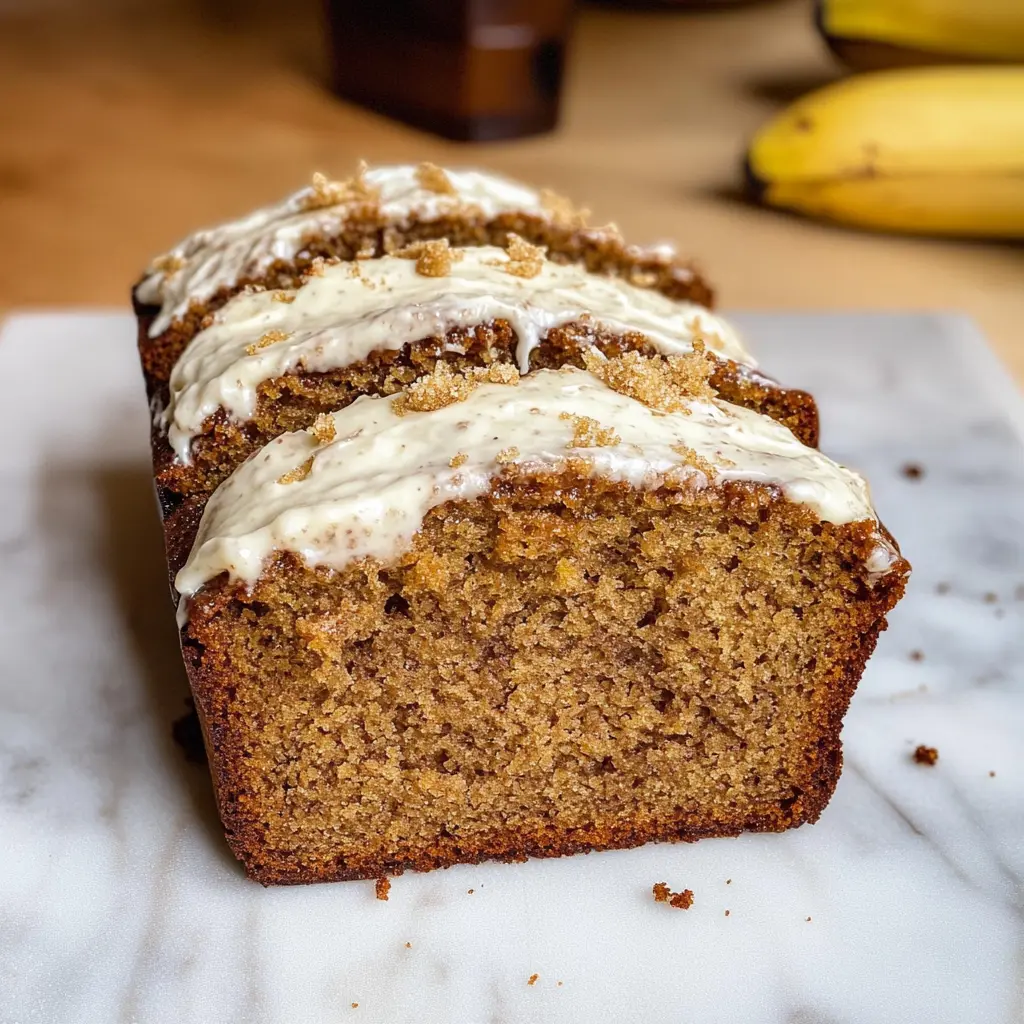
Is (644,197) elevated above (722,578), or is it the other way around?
(722,578)

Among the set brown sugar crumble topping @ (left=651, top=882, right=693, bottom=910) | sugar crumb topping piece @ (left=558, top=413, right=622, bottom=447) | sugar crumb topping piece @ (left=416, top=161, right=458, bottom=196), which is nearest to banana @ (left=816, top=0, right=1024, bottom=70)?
sugar crumb topping piece @ (left=416, top=161, right=458, bottom=196)

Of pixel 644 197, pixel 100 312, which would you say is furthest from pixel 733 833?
pixel 644 197

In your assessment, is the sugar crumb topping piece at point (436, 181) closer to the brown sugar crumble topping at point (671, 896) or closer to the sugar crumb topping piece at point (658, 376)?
the sugar crumb topping piece at point (658, 376)

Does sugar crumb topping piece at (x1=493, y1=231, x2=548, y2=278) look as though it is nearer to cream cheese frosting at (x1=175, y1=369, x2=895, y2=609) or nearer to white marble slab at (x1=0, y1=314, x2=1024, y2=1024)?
cream cheese frosting at (x1=175, y1=369, x2=895, y2=609)

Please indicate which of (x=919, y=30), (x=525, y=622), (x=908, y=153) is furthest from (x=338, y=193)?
(x=919, y=30)

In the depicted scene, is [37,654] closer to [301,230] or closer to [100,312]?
[301,230]

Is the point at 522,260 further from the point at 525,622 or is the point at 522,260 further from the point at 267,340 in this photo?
the point at 525,622
